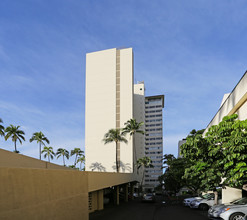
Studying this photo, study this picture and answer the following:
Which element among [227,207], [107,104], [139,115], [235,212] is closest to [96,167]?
[107,104]

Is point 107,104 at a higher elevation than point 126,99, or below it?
below

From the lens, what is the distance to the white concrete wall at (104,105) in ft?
189

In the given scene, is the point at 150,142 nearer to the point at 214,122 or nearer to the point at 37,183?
the point at 214,122

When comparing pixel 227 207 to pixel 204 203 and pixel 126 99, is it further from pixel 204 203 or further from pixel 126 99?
pixel 126 99

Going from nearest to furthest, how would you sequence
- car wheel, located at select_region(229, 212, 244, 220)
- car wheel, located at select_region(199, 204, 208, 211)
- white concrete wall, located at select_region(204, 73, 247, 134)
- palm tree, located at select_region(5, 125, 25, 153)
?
car wheel, located at select_region(229, 212, 244, 220) → white concrete wall, located at select_region(204, 73, 247, 134) → car wheel, located at select_region(199, 204, 208, 211) → palm tree, located at select_region(5, 125, 25, 153)

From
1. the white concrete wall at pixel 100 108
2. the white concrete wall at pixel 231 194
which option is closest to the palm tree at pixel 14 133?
the white concrete wall at pixel 100 108

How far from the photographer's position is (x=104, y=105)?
59500mm

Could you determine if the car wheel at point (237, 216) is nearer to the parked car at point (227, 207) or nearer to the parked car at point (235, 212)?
the parked car at point (235, 212)

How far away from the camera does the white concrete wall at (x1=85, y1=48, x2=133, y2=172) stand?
57.5 m

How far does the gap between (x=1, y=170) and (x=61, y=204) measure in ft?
15.2

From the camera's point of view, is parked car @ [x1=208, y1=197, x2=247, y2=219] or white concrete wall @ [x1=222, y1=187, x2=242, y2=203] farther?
white concrete wall @ [x1=222, y1=187, x2=242, y2=203]

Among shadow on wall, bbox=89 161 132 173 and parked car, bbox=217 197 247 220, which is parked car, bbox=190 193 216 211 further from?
shadow on wall, bbox=89 161 132 173

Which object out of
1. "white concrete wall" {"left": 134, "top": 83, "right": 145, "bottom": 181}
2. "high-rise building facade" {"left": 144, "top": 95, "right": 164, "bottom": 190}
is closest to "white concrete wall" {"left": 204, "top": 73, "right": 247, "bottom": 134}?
"white concrete wall" {"left": 134, "top": 83, "right": 145, "bottom": 181}

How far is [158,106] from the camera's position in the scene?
104 meters
